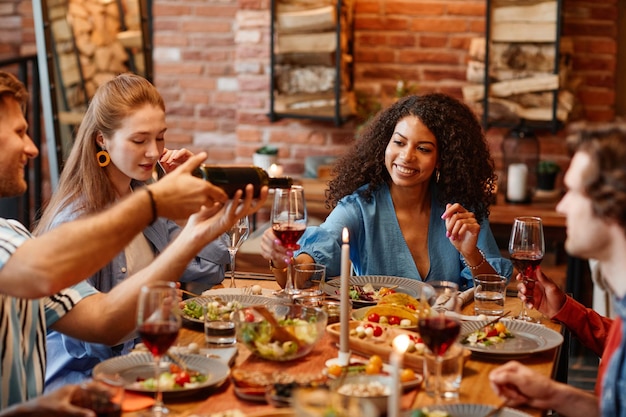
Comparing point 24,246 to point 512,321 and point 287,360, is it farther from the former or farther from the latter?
point 512,321

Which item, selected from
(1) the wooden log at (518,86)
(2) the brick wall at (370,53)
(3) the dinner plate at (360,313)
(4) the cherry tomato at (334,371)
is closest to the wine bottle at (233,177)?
Answer: (3) the dinner plate at (360,313)

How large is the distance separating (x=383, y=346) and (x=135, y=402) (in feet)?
1.84

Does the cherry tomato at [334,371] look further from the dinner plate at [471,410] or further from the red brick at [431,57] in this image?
the red brick at [431,57]

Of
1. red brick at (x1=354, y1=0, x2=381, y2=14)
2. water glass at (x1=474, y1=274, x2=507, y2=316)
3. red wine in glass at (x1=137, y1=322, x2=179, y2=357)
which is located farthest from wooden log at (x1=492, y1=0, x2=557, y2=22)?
red wine in glass at (x1=137, y1=322, x2=179, y2=357)

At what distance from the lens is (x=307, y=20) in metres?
4.80

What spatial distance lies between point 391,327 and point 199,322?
47cm

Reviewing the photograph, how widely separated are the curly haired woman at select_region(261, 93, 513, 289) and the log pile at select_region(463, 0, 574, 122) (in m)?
1.50

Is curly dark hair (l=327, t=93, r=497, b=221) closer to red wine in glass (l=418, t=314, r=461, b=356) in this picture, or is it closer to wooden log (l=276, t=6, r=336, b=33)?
red wine in glass (l=418, t=314, r=461, b=356)

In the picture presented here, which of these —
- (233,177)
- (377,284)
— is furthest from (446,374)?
(377,284)

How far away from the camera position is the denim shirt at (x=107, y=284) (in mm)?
2521

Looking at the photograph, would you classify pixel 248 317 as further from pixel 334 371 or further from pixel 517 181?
pixel 517 181

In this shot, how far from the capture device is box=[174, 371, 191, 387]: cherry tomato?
187 centimetres

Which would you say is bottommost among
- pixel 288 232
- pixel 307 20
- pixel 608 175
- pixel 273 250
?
pixel 273 250

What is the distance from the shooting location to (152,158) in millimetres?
2834
